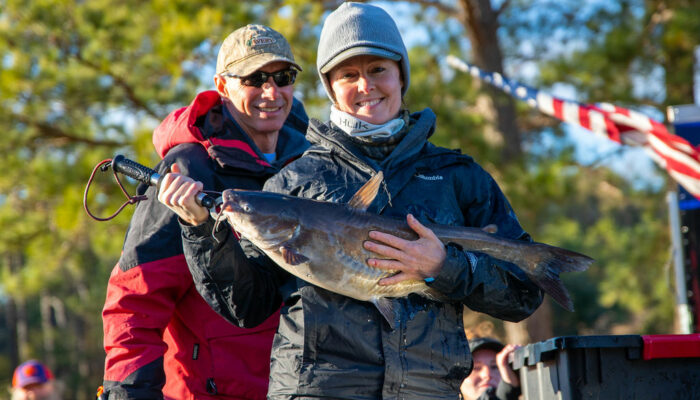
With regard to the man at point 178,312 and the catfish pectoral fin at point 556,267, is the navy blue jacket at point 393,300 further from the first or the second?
the man at point 178,312

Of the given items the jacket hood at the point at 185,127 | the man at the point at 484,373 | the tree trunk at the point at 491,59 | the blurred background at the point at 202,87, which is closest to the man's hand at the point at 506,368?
the man at the point at 484,373

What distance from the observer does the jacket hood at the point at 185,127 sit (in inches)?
134

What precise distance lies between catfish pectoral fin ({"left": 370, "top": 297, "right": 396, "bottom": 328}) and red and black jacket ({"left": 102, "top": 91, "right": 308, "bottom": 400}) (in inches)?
41.3

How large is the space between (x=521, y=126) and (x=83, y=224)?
279 inches

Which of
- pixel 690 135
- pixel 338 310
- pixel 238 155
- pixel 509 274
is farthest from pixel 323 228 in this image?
pixel 690 135

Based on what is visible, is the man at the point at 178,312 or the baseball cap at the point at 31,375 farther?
the baseball cap at the point at 31,375

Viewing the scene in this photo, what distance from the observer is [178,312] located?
3387 millimetres

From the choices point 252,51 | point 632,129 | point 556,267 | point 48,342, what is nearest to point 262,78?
point 252,51

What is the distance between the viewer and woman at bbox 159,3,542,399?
2.30m

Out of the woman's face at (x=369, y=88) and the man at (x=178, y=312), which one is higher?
the woman's face at (x=369, y=88)

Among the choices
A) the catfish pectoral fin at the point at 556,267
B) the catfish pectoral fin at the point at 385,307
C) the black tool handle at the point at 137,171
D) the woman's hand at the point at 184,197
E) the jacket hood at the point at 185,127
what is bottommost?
the catfish pectoral fin at the point at 385,307

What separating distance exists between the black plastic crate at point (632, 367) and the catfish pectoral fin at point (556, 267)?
0.31 metres

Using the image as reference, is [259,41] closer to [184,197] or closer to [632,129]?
[184,197]

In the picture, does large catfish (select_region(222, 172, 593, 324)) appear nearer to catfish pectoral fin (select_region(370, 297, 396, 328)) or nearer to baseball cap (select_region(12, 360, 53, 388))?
catfish pectoral fin (select_region(370, 297, 396, 328))
